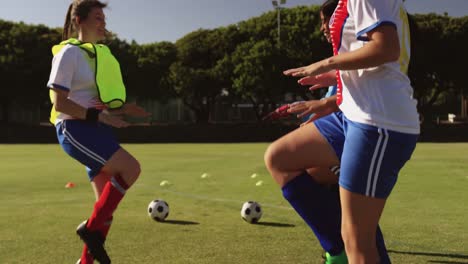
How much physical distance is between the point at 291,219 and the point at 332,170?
11.0ft

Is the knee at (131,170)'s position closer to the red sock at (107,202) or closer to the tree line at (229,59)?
the red sock at (107,202)

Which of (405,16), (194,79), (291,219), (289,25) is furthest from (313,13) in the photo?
(405,16)

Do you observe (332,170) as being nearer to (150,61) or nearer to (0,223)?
(0,223)

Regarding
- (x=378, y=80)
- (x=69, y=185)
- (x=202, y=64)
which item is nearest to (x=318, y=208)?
(x=378, y=80)

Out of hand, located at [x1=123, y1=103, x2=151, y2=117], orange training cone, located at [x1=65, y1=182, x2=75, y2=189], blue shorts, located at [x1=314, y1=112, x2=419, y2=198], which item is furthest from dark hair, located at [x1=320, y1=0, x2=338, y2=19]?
orange training cone, located at [x1=65, y1=182, x2=75, y2=189]

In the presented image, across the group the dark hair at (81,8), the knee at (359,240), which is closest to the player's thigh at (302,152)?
A: the knee at (359,240)

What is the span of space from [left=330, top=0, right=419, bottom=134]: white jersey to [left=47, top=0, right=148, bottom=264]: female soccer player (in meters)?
2.29

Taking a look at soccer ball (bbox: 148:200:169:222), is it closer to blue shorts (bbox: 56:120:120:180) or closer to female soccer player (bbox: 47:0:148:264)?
female soccer player (bbox: 47:0:148:264)

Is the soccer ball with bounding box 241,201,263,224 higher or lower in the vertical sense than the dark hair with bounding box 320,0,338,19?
lower

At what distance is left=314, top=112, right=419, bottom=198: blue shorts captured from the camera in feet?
9.54

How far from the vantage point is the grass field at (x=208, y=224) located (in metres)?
5.39

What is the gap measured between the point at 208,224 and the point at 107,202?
8.97ft

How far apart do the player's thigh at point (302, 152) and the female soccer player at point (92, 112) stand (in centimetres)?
139

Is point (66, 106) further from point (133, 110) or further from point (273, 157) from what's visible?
point (273, 157)
